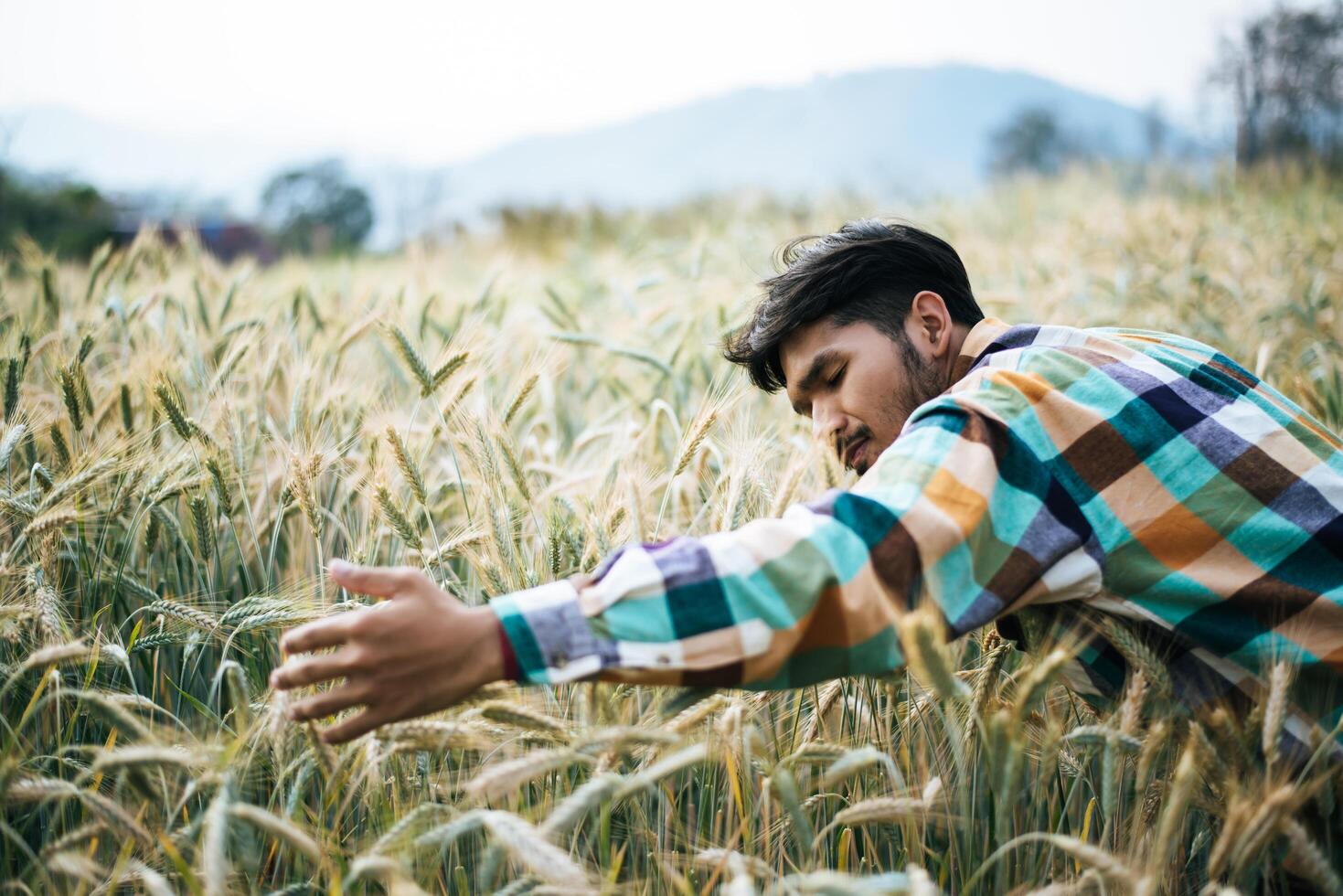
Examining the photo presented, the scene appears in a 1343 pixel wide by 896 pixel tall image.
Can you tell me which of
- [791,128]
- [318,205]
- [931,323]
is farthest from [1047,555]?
[791,128]

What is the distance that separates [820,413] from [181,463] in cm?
130

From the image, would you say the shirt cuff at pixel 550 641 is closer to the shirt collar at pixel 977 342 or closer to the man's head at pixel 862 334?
the man's head at pixel 862 334

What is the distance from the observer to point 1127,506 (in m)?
1.11

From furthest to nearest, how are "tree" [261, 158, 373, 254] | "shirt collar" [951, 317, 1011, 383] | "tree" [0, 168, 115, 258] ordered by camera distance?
"tree" [261, 158, 373, 254], "tree" [0, 168, 115, 258], "shirt collar" [951, 317, 1011, 383]

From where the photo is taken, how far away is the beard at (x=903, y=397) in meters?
1.41

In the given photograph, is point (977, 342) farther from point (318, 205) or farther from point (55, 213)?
point (318, 205)

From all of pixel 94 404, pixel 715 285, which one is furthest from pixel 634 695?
pixel 715 285

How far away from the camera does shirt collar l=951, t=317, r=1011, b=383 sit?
55.0 inches

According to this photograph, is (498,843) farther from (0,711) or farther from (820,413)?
(0,711)

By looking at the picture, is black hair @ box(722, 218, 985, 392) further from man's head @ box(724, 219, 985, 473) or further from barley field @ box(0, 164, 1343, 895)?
barley field @ box(0, 164, 1343, 895)

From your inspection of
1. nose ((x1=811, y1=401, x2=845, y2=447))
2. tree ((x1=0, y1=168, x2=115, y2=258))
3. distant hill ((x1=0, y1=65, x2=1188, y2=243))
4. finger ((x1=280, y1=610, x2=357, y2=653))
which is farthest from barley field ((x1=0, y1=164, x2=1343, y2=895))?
distant hill ((x1=0, y1=65, x2=1188, y2=243))

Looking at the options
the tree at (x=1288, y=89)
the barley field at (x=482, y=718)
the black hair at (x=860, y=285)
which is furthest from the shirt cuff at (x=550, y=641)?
the tree at (x=1288, y=89)

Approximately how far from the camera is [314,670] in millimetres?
846

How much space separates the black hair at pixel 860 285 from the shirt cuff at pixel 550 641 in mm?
808
